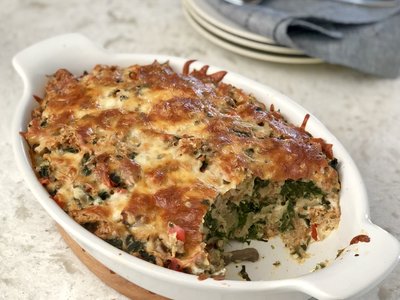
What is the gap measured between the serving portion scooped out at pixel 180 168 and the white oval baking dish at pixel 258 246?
0.15ft

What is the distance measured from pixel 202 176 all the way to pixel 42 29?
5.91 feet

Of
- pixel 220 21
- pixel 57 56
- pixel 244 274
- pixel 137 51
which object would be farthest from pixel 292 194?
pixel 137 51

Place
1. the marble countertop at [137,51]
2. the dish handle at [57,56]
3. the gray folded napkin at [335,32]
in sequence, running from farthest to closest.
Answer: the gray folded napkin at [335,32]
the dish handle at [57,56]
the marble countertop at [137,51]

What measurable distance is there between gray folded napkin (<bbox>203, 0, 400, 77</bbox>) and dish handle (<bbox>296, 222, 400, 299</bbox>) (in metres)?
1.33

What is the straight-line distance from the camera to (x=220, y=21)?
302 cm

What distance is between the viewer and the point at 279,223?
2148 mm

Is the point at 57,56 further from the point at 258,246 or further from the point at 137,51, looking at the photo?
the point at 258,246

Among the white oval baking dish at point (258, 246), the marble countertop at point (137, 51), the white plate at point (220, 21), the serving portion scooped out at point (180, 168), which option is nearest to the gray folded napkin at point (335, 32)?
A: the white plate at point (220, 21)

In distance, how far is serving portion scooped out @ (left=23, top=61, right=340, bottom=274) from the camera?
1.83 m

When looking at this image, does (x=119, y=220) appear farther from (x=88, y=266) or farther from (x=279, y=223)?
(x=279, y=223)

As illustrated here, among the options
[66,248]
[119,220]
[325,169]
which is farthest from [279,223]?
[66,248]

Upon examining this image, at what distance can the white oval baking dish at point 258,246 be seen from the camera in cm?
165

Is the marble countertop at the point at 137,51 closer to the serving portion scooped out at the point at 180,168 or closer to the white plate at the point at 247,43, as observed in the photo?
the white plate at the point at 247,43

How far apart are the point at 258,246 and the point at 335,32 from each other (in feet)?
4.14
